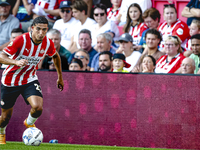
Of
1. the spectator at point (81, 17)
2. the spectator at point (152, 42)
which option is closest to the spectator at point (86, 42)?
the spectator at point (81, 17)

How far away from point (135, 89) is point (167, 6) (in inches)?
84.4

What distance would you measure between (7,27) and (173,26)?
3.98 m

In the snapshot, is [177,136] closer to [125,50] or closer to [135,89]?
[135,89]

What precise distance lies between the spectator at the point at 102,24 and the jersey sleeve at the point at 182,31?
138 cm

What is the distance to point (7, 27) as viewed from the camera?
9117 mm

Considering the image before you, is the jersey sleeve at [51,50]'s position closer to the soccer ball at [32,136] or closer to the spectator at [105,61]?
the soccer ball at [32,136]

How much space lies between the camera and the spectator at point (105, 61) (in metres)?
7.72

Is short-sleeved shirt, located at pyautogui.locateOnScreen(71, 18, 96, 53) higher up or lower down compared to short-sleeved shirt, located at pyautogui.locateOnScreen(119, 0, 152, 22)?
lower down

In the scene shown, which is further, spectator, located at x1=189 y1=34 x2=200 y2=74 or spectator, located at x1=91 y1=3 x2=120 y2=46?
spectator, located at x1=91 y1=3 x2=120 y2=46

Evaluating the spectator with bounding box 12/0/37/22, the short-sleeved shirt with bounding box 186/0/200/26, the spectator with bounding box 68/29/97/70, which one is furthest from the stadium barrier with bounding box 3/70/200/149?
the spectator with bounding box 12/0/37/22

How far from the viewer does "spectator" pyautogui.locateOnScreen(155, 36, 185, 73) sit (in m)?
7.40

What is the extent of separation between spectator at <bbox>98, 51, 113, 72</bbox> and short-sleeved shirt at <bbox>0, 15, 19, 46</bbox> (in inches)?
103

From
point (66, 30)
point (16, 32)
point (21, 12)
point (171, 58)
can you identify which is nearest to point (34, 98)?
point (171, 58)

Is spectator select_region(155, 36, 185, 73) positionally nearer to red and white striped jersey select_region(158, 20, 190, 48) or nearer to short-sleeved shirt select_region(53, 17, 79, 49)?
red and white striped jersey select_region(158, 20, 190, 48)
